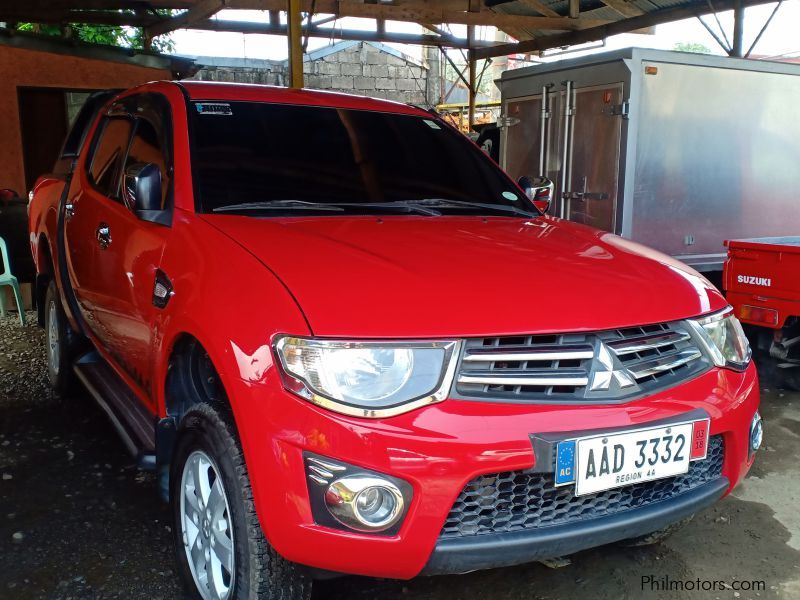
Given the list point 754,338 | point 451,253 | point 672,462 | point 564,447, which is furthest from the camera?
point 754,338

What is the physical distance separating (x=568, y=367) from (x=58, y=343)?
11.2 feet

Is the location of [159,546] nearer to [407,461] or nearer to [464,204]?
[407,461]

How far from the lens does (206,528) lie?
2.13 m

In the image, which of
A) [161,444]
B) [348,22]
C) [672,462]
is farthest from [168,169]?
[348,22]

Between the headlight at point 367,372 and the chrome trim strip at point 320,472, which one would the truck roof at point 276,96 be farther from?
the chrome trim strip at point 320,472

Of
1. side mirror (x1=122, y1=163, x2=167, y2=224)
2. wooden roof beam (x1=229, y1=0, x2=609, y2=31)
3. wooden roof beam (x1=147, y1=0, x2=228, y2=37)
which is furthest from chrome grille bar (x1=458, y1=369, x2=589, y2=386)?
wooden roof beam (x1=229, y1=0, x2=609, y2=31)

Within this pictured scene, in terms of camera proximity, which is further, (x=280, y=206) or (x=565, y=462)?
(x=280, y=206)

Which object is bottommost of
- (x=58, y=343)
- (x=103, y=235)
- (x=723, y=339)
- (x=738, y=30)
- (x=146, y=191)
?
(x=58, y=343)

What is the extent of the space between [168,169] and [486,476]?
167cm

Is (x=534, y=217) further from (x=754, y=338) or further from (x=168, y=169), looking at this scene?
(x=754, y=338)

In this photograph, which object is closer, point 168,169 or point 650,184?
point 168,169

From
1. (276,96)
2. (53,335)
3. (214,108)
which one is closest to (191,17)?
(53,335)

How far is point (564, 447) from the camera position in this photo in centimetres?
177
